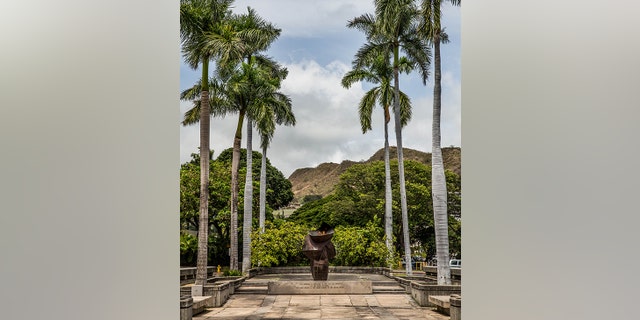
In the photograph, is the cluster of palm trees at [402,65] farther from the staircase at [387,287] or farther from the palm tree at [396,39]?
the staircase at [387,287]

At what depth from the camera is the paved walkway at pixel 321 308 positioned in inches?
469

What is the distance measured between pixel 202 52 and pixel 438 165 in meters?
6.41

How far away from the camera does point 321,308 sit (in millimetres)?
13281

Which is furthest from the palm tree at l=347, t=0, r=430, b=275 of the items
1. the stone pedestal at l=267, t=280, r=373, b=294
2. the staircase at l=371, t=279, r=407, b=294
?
the stone pedestal at l=267, t=280, r=373, b=294

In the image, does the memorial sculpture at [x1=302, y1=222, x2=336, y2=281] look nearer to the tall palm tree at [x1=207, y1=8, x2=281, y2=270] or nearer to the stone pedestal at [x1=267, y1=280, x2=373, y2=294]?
the stone pedestal at [x1=267, y1=280, x2=373, y2=294]

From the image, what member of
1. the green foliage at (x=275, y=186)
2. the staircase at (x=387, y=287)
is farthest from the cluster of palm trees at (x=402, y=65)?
the green foliage at (x=275, y=186)

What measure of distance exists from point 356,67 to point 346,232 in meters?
7.05

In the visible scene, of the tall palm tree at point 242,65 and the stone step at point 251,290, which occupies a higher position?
the tall palm tree at point 242,65

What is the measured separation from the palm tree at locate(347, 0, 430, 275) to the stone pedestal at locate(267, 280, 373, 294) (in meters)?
4.05

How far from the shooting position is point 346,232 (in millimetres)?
24234

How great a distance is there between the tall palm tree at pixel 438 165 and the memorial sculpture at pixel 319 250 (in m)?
4.07

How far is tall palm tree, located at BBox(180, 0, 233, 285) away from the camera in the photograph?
559 inches
